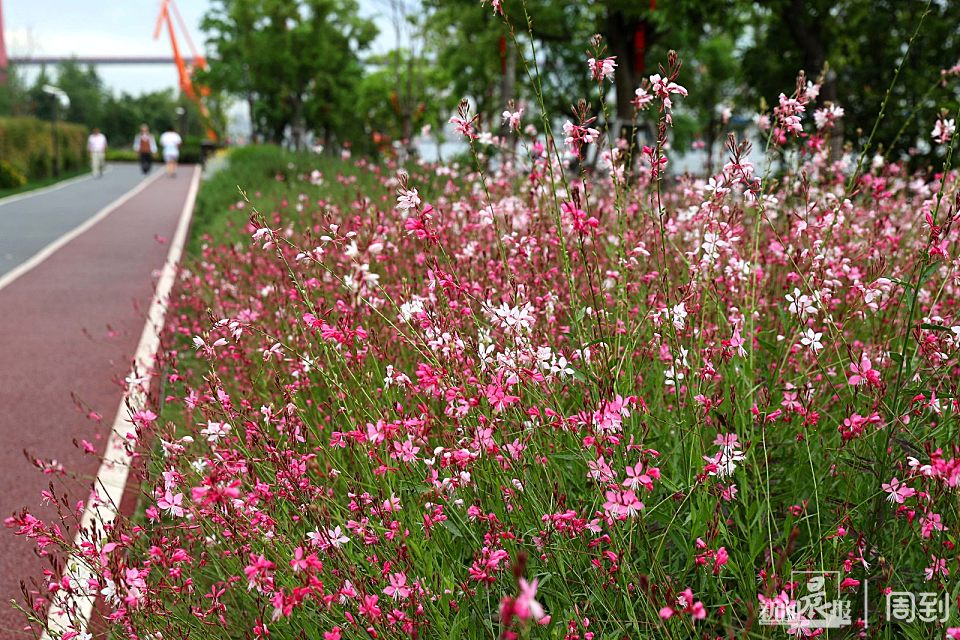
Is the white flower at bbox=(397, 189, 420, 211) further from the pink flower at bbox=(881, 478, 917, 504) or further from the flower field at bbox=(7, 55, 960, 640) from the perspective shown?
the pink flower at bbox=(881, 478, 917, 504)

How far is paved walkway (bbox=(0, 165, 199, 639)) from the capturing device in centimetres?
462

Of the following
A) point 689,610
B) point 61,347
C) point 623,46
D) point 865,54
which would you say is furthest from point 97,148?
point 689,610

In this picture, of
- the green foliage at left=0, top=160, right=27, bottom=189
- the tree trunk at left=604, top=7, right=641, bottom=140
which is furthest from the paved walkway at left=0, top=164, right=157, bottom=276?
the tree trunk at left=604, top=7, right=641, bottom=140

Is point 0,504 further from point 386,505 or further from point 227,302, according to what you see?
point 386,505

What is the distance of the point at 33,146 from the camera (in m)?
30.8

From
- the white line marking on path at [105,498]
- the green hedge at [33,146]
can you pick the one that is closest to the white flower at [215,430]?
the white line marking on path at [105,498]

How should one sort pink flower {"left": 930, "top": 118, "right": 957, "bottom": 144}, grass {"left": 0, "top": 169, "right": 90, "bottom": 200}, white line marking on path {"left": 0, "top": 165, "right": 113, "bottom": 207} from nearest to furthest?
pink flower {"left": 930, "top": 118, "right": 957, "bottom": 144} < white line marking on path {"left": 0, "top": 165, "right": 113, "bottom": 207} < grass {"left": 0, "top": 169, "right": 90, "bottom": 200}

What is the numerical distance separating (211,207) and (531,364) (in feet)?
39.6

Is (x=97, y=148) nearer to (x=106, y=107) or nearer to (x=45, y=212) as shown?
(x=45, y=212)

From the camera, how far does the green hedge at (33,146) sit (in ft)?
91.4

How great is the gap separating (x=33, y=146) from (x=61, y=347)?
2737 cm

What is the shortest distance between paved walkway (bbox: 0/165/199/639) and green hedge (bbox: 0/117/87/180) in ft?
39.8

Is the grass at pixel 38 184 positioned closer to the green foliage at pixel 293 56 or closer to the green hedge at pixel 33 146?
the green hedge at pixel 33 146

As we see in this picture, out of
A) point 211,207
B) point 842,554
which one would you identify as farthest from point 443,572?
point 211,207
